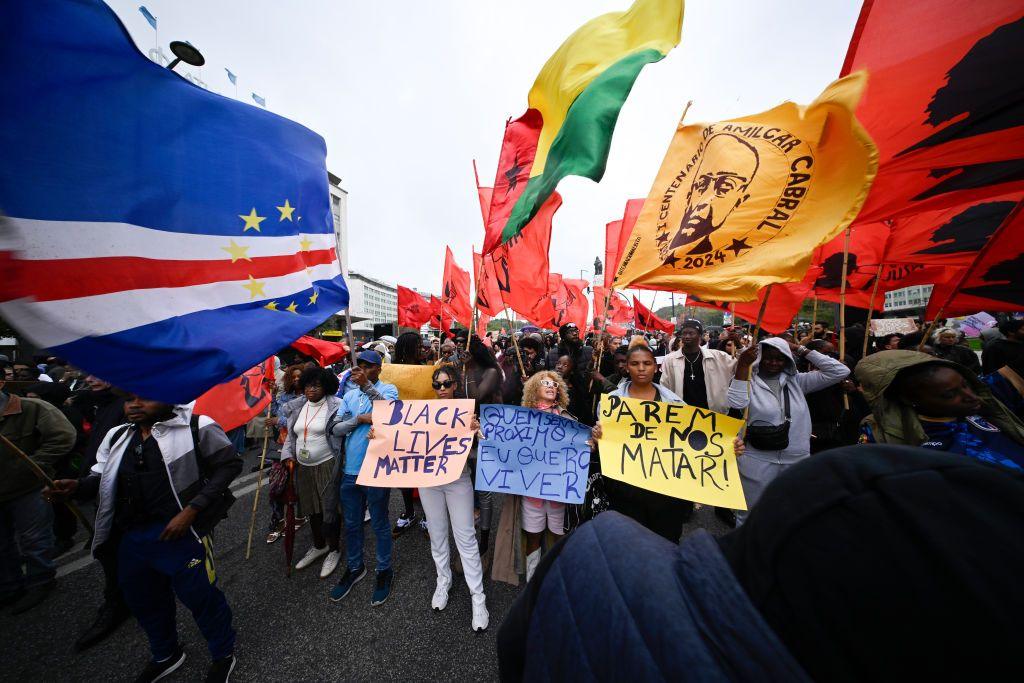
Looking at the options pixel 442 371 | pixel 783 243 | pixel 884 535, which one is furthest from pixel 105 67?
pixel 783 243

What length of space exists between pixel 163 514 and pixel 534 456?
96.0 inches

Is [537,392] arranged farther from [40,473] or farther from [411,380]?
[40,473]

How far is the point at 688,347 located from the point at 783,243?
81.5 inches

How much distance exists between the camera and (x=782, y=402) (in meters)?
2.96

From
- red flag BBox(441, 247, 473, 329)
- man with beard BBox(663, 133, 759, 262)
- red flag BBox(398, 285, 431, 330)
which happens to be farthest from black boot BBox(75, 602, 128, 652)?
red flag BBox(398, 285, 431, 330)

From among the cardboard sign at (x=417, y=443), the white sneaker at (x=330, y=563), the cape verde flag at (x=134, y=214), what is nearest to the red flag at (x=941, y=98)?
the cardboard sign at (x=417, y=443)

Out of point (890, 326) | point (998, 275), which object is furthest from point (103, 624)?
point (890, 326)

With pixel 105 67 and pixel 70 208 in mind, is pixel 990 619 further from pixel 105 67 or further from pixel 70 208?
pixel 105 67

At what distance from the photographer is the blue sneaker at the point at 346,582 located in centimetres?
304

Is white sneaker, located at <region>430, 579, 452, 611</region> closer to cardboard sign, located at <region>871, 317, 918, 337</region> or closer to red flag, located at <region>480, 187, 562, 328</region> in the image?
red flag, located at <region>480, 187, 562, 328</region>

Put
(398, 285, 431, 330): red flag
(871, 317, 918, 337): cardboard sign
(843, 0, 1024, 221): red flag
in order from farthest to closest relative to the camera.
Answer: (398, 285, 431, 330): red flag → (871, 317, 918, 337): cardboard sign → (843, 0, 1024, 221): red flag

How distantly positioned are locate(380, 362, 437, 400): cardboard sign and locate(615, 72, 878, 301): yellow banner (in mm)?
1972

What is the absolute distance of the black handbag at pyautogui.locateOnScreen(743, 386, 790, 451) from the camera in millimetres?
2887

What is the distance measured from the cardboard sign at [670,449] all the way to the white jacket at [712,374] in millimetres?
886
